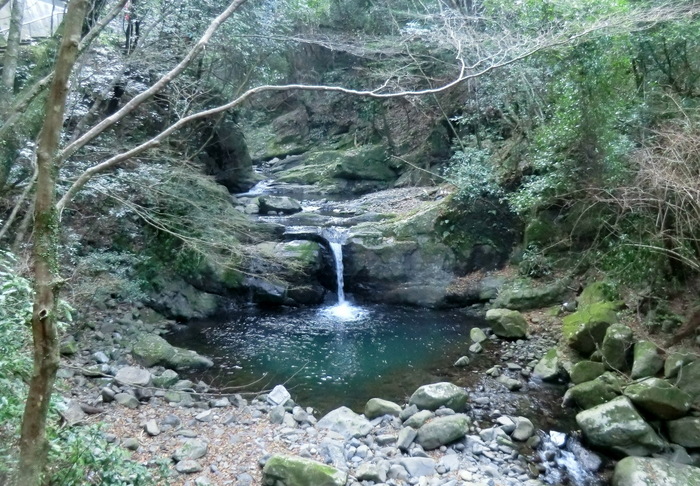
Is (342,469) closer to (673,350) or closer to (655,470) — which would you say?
(655,470)

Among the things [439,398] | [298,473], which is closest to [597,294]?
[439,398]

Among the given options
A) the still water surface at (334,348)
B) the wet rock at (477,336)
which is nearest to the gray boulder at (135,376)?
the still water surface at (334,348)

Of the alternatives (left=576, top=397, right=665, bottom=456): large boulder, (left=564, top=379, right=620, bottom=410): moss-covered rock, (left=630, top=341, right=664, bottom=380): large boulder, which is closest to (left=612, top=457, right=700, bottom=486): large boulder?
(left=576, top=397, right=665, bottom=456): large boulder

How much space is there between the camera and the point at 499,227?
1191 centimetres

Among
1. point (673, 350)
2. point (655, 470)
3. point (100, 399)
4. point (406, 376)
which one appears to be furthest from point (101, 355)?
point (673, 350)

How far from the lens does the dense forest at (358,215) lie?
12.1ft

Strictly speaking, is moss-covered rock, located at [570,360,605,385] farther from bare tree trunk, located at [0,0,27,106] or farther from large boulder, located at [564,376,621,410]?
bare tree trunk, located at [0,0,27,106]

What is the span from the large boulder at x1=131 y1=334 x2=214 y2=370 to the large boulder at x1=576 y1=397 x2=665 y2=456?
5.63 metres

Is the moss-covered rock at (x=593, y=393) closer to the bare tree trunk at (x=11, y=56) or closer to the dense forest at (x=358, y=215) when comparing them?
the dense forest at (x=358, y=215)

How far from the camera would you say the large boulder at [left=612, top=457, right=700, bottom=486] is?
4781 mm

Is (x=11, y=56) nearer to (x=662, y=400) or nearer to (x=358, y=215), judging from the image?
(x=662, y=400)

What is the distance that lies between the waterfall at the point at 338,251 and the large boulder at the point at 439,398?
5.45 m

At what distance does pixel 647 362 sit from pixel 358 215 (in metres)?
9.03

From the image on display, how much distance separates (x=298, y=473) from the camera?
4566 millimetres
